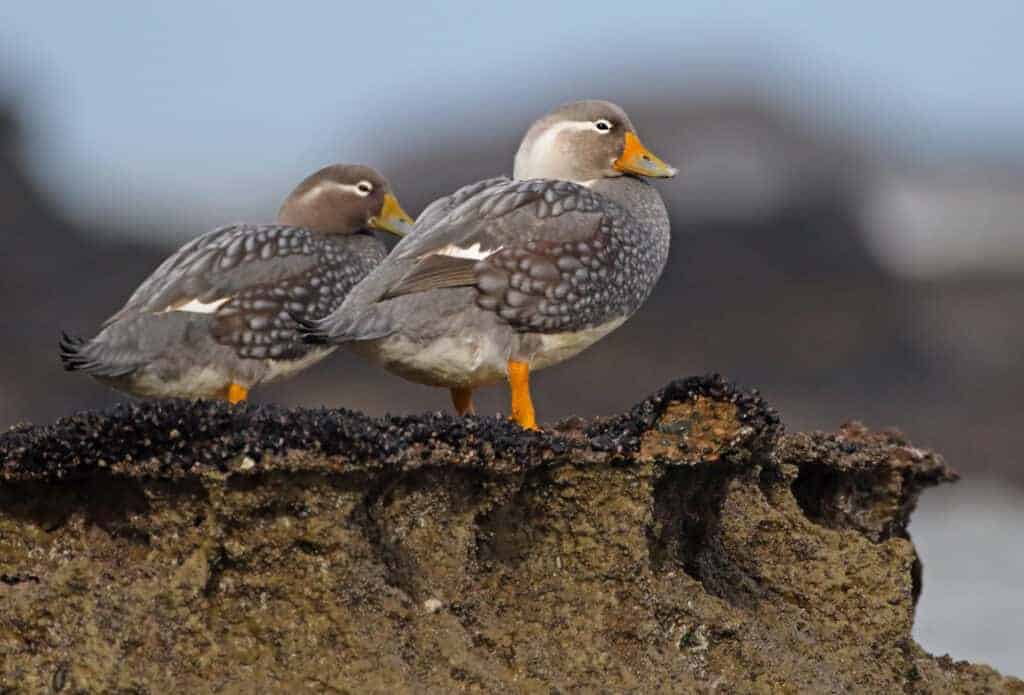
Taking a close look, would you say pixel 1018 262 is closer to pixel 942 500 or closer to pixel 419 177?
pixel 419 177

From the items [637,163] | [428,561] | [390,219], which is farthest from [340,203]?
[428,561]

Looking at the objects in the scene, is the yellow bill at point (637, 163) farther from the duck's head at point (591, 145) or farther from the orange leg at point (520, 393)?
the orange leg at point (520, 393)

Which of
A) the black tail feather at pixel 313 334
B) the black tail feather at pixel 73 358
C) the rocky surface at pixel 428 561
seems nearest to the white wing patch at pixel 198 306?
the black tail feather at pixel 73 358

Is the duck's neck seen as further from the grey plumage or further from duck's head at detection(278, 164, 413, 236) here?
duck's head at detection(278, 164, 413, 236)

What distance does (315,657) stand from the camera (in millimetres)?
6691

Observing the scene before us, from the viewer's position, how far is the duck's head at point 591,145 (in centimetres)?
1012

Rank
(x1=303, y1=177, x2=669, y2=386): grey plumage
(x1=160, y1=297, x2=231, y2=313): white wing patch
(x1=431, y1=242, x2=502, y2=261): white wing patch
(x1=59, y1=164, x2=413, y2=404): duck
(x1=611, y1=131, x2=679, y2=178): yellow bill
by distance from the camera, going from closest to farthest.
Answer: (x1=303, y1=177, x2=669, y2=386): grey plumage → (x1=431, y1=242, x2=502, y2=261): white wing patch → (x1=59, y1=164, x2=413, y2=404): duck → (x1=160, y1=297, x2=231, y2=313): white wing patch → (x1=611, y1=131, x2=679, y2=178): yellow bill

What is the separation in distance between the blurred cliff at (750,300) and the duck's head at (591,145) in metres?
15.1

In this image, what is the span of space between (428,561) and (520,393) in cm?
188

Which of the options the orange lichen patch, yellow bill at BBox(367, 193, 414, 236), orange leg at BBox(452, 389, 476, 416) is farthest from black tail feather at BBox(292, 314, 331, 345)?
yellow bill at BBox(367, 193, 414, 236)

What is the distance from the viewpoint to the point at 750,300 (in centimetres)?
3881

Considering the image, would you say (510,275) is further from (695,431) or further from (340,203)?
(340,203)

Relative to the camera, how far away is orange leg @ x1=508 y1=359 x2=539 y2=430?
8.94m

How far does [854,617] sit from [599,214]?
94.8 inches
